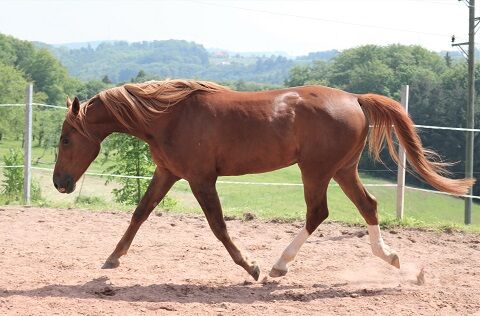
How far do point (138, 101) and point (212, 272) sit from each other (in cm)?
157

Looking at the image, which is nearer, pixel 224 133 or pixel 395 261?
pixel 224 133

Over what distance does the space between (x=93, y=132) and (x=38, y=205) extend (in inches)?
162

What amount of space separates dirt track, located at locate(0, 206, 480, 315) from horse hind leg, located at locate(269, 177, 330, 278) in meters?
0.13

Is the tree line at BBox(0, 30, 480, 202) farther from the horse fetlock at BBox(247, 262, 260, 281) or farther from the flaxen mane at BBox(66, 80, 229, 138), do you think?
the horse fetlock at BBox(247, 262, 260, 281)

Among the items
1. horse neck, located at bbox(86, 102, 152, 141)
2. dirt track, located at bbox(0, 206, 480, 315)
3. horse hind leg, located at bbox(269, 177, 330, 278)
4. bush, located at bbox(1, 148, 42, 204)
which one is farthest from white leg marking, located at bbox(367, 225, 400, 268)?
bush, located at bbox(1, 148, 42, 204)

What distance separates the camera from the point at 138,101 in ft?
16.9

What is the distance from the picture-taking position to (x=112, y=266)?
5.39 meters

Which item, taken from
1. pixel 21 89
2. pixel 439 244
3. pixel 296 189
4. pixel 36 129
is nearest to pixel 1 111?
pixel 36 129

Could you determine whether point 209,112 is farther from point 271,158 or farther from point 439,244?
point 439,244

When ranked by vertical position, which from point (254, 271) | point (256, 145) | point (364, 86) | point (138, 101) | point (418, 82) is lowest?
point (254, 271)

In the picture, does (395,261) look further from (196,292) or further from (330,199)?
(330,199)

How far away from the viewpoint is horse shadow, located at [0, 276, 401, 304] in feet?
14.9

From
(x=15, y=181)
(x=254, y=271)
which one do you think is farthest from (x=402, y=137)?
(x=15, y=181)

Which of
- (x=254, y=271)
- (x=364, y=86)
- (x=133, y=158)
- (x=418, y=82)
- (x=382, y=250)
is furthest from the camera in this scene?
(x=364, y=86)
